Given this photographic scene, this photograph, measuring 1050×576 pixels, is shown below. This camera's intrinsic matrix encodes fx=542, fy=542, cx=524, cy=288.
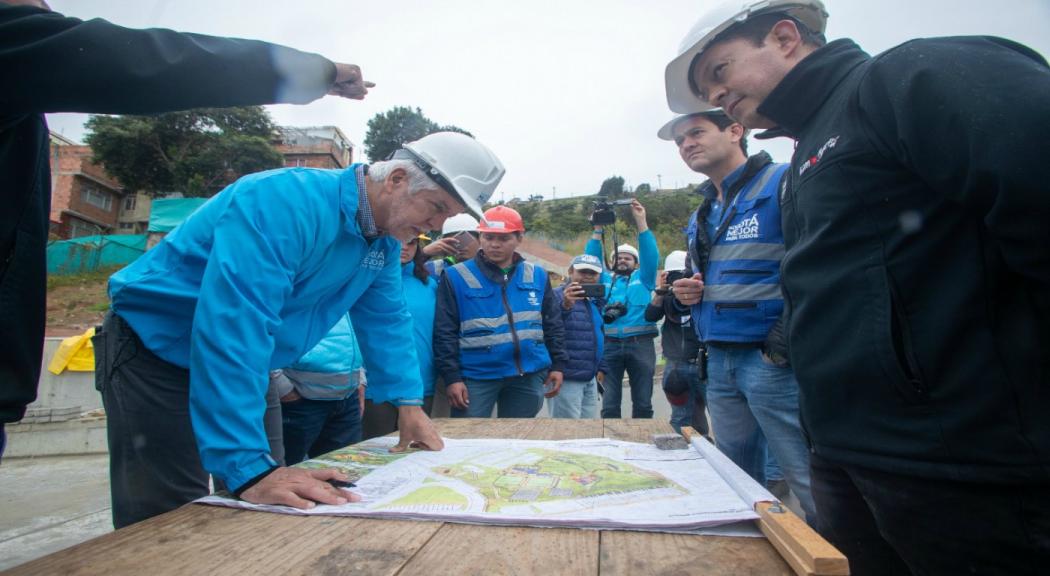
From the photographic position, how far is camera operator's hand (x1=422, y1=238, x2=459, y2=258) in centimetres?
411

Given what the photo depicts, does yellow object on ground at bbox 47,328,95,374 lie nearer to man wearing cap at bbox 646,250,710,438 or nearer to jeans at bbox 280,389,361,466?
jeans at bbox 280,389,361,466

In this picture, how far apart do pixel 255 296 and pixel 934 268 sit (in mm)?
1448

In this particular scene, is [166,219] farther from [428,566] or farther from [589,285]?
[428,566]

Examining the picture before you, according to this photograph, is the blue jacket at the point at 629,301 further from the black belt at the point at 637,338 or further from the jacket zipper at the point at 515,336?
the jacket zipper at the point at 515,336

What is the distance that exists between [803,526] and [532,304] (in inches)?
108

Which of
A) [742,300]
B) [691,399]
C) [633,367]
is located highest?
[742,300]

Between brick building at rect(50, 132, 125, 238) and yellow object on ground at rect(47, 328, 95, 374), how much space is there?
3096 cm

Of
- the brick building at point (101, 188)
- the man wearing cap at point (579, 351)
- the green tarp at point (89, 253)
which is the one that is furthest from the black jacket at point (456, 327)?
the brick building at point (101, 188)

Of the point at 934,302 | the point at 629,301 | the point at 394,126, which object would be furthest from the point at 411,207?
the point at 394,126

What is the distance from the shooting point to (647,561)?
0.89 meters

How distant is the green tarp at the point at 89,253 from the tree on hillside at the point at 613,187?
36014 mm

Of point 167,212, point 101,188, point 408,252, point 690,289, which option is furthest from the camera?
point 101,188

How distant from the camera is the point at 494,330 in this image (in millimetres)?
3350

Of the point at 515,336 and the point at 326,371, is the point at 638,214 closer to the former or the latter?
the point at 515,336
